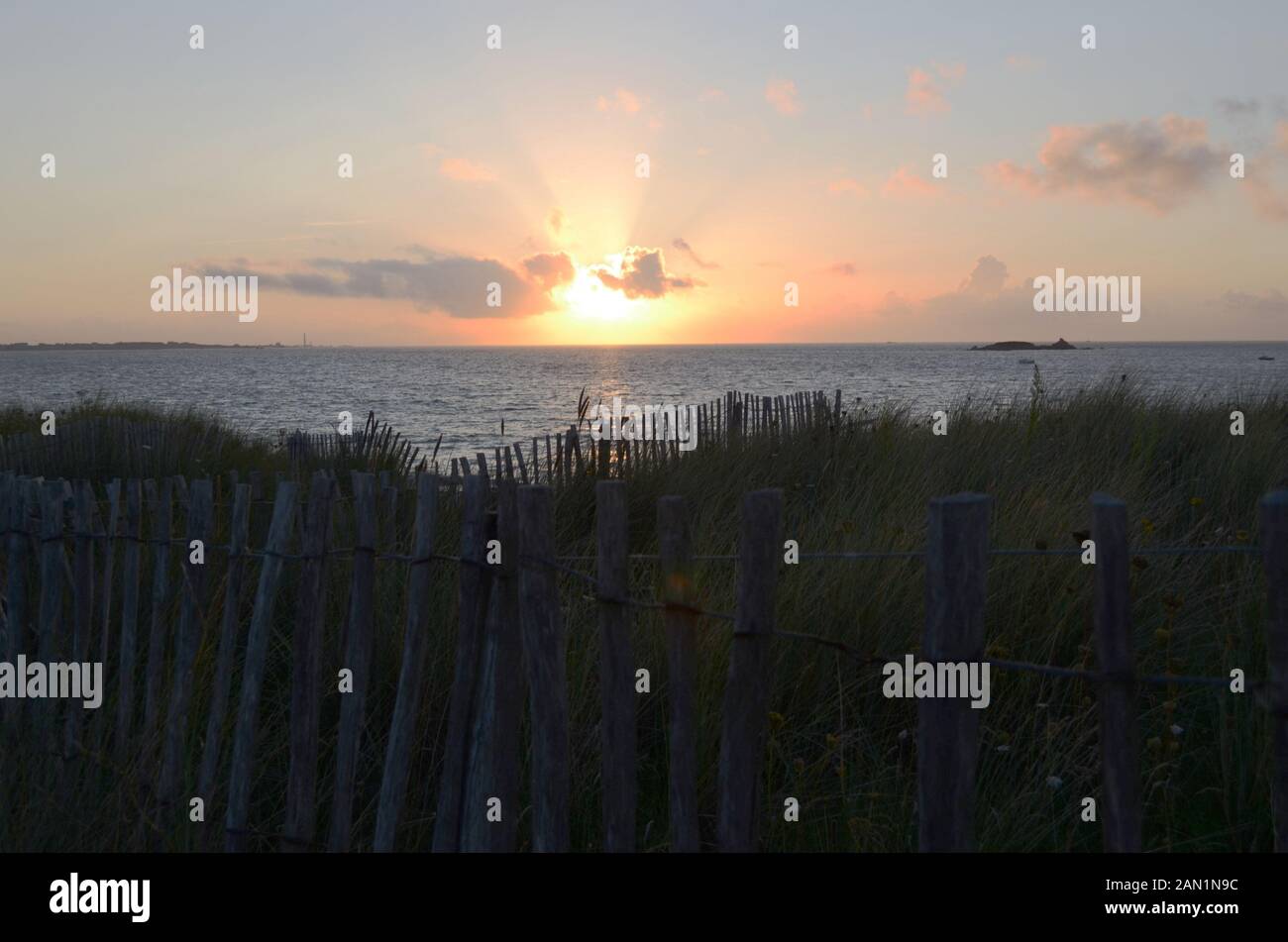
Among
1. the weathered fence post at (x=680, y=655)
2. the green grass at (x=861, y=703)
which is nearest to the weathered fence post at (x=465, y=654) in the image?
the green grass at (x=861, y=703)

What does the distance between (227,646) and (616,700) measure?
1909 millimetres

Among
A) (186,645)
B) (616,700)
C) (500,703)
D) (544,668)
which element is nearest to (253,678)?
(186,645)

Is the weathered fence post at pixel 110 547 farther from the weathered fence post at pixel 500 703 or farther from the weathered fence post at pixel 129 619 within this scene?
the weathered fence post at pixel 500 703

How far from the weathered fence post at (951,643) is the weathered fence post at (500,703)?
124 cm

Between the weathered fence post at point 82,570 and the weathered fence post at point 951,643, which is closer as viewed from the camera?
the weathered fence post at point 951,643

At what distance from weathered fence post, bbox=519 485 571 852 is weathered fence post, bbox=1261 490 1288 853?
1.69 metres

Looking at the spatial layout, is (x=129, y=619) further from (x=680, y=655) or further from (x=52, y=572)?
(x=680, y=655)

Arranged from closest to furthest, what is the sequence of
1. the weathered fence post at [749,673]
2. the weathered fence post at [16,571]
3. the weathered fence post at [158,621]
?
the weathered fence post at [749,673]
the weathered fence post at [158,621]
the weathered fence post at [16,571]

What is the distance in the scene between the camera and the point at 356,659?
3375 mm

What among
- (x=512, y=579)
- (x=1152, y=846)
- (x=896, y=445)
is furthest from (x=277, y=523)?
(x=896, y=445)

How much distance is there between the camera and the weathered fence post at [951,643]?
209cm

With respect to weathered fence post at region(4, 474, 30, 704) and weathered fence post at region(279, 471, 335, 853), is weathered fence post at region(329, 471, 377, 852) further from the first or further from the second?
weathered fence post at region(4, 474, 30, 704)
